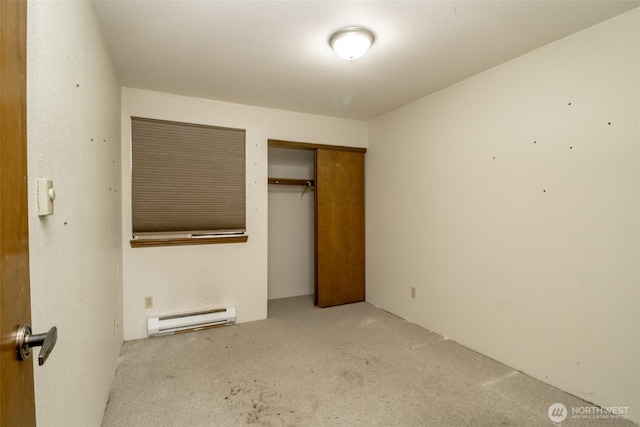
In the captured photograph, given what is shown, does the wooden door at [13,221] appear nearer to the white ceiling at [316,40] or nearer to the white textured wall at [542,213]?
the white ceiling at [316,40]

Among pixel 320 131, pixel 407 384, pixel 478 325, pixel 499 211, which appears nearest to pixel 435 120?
pixel 499 211

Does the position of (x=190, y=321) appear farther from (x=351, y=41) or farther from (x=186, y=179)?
(x=351, y=41)

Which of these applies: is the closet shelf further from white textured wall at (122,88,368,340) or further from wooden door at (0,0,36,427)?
wooden door at (0,0,36,427)

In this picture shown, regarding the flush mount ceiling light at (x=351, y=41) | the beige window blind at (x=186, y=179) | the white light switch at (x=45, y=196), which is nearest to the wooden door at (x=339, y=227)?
the beige window blind at (x=186, y=179)

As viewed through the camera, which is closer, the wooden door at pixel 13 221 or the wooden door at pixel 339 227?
the wooden door at pixel 13 221

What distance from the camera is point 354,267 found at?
4.21m

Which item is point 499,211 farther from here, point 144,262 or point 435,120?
point 144,262

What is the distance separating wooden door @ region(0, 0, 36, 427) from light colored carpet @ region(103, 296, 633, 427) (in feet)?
4.78

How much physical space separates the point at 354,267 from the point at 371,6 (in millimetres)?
3066

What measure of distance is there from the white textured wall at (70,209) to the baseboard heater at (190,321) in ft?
2.94

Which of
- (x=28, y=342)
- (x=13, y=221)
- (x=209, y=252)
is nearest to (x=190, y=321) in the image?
(x=209, y=252)

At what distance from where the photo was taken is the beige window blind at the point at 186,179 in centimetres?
308

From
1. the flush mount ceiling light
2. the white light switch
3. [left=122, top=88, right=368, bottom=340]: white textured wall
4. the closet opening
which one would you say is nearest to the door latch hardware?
the white light switch

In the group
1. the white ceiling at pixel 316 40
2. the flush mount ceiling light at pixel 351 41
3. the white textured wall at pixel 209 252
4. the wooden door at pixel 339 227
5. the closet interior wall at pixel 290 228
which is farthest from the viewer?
the closet interior wall at pixel 290 228
